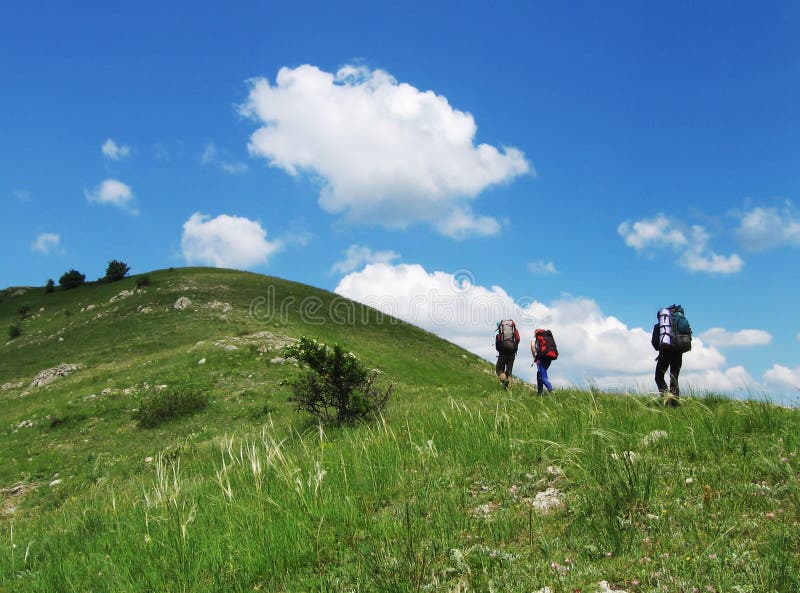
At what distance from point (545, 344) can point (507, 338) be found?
1.87m

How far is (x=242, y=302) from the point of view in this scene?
47.6 metres

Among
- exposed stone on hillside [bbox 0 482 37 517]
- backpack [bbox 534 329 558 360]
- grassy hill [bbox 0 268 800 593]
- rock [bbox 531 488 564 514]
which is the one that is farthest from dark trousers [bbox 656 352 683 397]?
exposed stone on hillside [bbox 0 482 37 517]

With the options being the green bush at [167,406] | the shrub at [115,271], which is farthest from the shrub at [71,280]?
the green bush at [167,406]

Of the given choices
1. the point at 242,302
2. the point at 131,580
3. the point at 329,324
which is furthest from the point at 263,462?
the point at 242,302

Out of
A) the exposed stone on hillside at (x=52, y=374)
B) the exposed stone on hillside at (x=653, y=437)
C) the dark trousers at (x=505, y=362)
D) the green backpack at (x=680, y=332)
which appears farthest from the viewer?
the exposed stone on hillside at (x=52, y=374)

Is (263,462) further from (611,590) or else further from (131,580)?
(611,590)

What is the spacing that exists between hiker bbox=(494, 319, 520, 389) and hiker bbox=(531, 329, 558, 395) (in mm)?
1542

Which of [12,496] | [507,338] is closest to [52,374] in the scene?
[12,496]

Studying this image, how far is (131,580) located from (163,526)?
94 centimetres

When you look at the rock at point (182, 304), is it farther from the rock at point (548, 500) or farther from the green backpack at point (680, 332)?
the rock at point (548, 500)

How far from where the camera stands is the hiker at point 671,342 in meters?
11.2

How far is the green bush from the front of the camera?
66.3ft

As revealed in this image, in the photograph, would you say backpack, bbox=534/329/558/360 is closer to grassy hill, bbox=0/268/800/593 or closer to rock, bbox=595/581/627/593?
grassy hill, bbox=0/268/800/593

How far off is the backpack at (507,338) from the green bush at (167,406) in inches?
518
